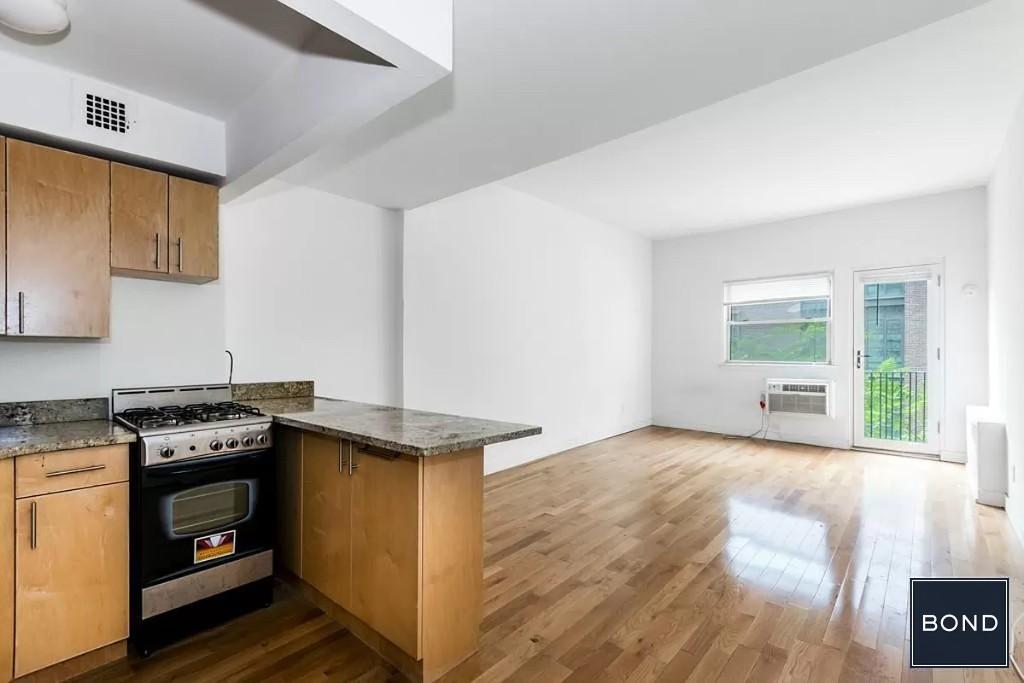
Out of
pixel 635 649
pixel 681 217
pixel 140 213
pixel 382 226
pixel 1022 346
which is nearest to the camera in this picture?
pixel 635 649

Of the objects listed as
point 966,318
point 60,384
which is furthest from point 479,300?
point 966,318

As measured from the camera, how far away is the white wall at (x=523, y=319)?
4.13m

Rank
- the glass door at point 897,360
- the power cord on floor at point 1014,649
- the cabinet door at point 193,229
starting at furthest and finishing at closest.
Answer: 1. the glass door at point 897,360
2. the cabinet door at point 193,229
3. the power cord on floor at point 1014,649

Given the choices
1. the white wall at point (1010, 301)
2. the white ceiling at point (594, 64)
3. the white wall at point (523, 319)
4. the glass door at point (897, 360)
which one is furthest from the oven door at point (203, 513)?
the glass door at point (897, 360)

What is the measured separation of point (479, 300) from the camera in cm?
455

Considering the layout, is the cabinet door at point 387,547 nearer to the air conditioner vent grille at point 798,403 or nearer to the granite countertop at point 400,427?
the granite countertop at point 400,427

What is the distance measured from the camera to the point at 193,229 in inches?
99.1

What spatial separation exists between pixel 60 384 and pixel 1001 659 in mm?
4287

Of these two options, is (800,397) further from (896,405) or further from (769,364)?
(896,405)

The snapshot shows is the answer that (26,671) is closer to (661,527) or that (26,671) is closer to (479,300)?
(661,527)

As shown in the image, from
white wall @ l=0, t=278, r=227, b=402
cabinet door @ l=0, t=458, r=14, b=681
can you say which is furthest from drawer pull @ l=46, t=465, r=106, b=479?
white wall @ l=0, t=278, r=227, b=402

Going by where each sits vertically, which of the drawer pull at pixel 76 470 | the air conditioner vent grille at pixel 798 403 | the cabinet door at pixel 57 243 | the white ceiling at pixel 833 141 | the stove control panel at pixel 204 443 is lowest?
the air conditioner vent grille at pixel 798 403

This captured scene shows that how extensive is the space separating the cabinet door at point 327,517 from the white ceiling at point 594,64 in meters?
1.64

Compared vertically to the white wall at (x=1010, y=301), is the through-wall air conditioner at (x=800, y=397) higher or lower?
lower
